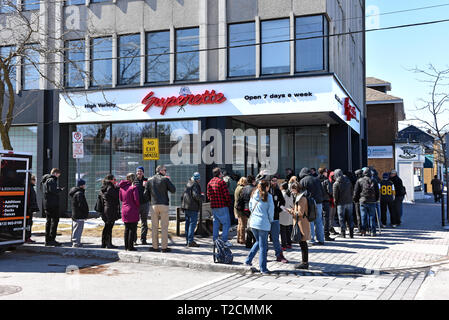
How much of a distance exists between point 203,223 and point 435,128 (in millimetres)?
11494

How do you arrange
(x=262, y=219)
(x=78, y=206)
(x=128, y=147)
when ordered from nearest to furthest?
(x=262, y=219) → (x=78, y=206) → (x=128, y=147)

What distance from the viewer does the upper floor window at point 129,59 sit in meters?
18.2

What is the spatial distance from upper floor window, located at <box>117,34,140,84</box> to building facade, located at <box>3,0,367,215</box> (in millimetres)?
46

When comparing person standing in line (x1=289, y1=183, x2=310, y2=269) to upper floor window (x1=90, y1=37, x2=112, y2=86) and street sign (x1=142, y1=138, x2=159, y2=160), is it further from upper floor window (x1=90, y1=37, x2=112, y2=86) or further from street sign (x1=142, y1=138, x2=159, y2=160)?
upper floor window (x1=90, y1=37, x2=112, y2=86)

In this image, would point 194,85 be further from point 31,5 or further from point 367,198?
point 31,5

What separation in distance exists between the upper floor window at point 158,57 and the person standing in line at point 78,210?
785 centimetres

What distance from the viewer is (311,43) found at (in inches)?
641

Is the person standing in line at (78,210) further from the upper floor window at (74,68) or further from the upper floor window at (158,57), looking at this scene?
the upper floor window at (74,68)

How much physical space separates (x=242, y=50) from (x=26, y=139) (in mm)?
10225

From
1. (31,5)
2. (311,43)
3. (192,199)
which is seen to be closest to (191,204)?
(192,199)

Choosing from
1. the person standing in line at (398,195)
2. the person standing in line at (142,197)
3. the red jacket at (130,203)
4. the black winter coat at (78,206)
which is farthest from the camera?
the person standing in line at (398,195)

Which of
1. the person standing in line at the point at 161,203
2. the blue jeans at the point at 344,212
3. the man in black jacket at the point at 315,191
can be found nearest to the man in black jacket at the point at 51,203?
the person standing in line at the point at 161,203

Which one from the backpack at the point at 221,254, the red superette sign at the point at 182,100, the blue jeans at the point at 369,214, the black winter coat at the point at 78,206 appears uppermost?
the red superette sign at the point at 182,100
